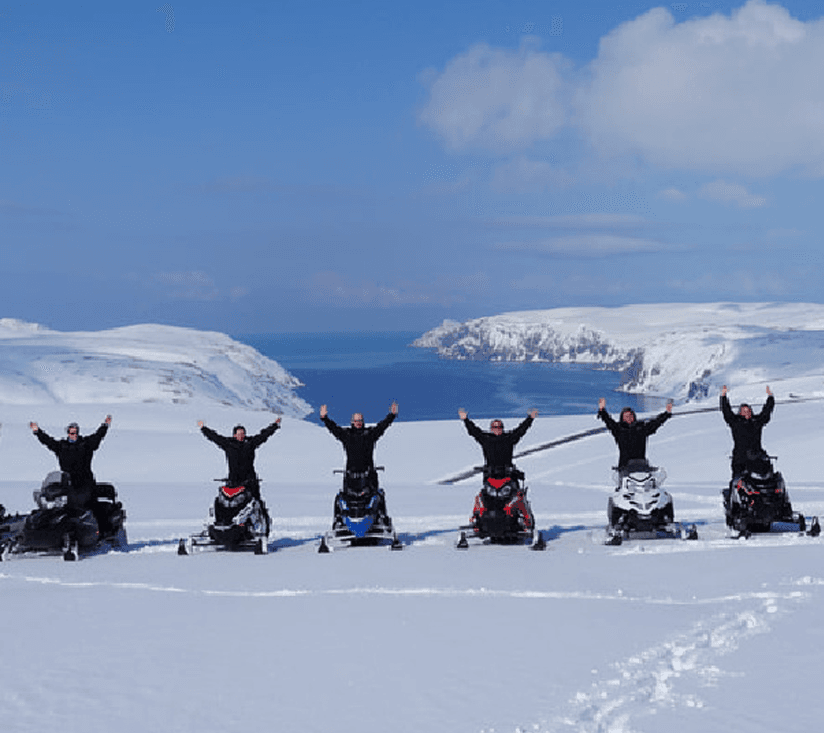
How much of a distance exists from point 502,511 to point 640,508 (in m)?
1.98

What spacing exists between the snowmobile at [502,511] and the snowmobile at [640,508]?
3.81 feet

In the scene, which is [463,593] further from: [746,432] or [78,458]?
[78,458]

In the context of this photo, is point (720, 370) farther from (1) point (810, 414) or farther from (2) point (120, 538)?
(2) point (120, 538)

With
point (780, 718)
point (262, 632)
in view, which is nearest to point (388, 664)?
point (262, 632)

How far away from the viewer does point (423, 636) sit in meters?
7.28

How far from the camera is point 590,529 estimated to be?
13.8 m

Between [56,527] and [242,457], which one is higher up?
[242,457]

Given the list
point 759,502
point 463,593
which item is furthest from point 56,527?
point 759,502

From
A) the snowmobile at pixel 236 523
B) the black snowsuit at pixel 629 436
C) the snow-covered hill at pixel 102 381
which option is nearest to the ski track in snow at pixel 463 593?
the snowmobile at pixel 236 523

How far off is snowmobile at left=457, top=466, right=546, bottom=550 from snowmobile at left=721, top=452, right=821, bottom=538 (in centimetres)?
287

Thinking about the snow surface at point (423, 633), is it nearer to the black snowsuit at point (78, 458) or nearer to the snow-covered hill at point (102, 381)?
the black snowsuit at point (78, 458)

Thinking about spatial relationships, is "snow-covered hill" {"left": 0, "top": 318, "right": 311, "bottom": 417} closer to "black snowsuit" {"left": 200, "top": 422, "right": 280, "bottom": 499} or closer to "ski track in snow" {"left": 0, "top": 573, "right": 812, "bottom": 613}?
"black snowsuit" {"left": 200, "top": 422, "right": 280, "bottom": 499}

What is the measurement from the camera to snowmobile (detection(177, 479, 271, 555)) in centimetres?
1166

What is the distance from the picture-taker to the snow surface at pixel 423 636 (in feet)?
18.3
